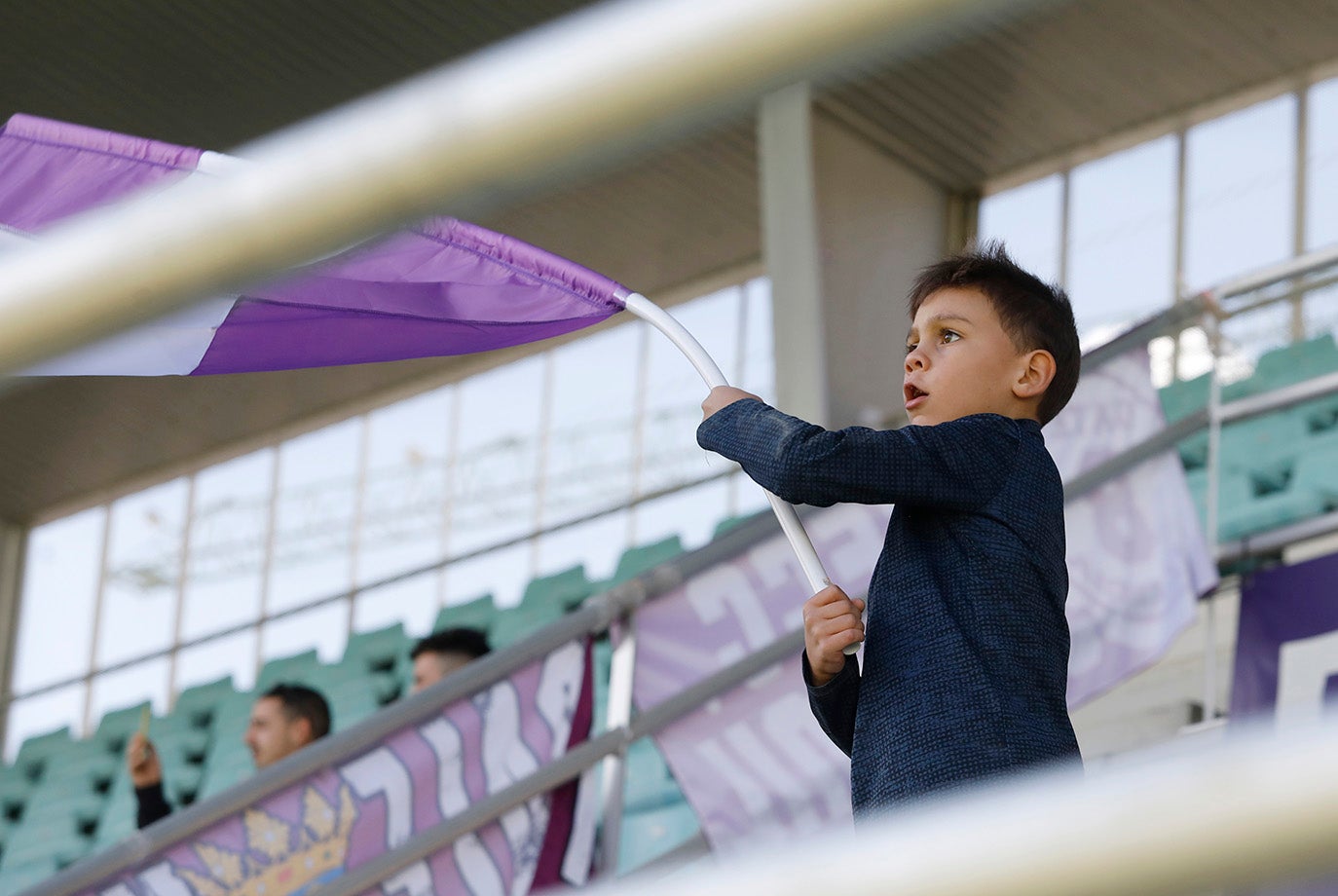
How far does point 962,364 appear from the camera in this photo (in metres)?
1.55

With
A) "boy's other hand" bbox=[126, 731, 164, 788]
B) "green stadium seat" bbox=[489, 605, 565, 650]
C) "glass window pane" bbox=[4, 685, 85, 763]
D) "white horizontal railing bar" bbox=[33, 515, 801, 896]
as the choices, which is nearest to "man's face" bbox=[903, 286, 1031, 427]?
"white horizontal railing bar" bbox=[33, 515, 801, 896]

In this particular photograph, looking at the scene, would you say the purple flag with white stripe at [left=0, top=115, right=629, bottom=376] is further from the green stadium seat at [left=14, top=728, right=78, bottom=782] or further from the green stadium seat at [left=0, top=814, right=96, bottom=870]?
the green stadium seat at [left=14, top=728, right=78, bottom=782]

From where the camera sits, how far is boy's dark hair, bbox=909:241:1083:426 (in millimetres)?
1579

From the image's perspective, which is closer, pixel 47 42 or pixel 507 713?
pixel 507 713

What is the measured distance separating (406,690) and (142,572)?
5326 millimetres

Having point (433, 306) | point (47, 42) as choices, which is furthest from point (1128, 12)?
point (433, 306)

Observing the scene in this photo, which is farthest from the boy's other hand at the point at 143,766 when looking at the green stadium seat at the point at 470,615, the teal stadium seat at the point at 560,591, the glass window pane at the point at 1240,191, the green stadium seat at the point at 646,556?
the glass window pane at the point at 1240,191

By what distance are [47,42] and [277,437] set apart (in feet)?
12.7

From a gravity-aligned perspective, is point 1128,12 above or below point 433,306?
above

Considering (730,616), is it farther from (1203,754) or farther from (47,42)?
(47,42)

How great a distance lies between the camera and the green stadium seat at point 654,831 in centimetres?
362

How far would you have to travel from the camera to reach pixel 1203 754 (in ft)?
1.10

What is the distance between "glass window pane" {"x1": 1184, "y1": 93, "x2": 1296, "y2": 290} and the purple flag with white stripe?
5.81 meters

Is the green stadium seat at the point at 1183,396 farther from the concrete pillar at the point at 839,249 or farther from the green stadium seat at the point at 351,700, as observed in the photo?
the green stadium seat at the point at 351,700
